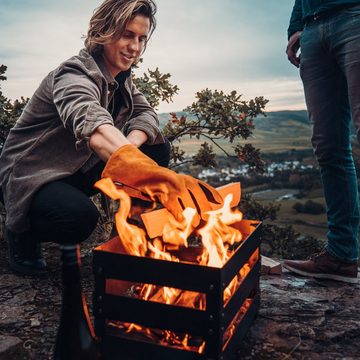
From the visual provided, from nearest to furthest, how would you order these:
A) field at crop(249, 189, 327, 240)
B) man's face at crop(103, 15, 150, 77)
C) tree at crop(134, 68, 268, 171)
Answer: man's face at crop(103, 15, 150, 77)
tree at crop(134, 68, 268, 171)
field at crop(249, 189, 327, 240)

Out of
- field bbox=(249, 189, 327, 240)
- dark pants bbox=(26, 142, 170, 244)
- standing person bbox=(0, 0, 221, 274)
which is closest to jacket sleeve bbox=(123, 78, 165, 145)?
standing person bbox=(0, 0, 221, 274)

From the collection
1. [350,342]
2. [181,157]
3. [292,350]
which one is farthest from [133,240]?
[181,157]

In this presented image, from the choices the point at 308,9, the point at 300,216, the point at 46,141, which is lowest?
the point at 300,216

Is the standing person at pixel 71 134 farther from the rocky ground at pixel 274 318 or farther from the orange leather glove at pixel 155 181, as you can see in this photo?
the rocky ground at pixel 274 318

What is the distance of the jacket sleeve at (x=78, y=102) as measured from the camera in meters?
2.05

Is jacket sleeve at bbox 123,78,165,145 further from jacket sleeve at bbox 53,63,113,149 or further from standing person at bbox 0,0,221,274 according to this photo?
jacket sleeve at bbox 53,63,113,149

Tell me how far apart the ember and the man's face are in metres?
1.23

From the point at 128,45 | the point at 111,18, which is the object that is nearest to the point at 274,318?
the point at 128,45

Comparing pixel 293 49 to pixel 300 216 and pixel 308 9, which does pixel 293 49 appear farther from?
pixel 300 216

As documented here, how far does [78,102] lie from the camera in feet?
7.29

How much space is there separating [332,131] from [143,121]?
132 centimetres

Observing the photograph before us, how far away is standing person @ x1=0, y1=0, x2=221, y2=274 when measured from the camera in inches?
92.1

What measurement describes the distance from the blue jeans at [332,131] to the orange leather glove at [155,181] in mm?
1329

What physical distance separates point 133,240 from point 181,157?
3124 mm
